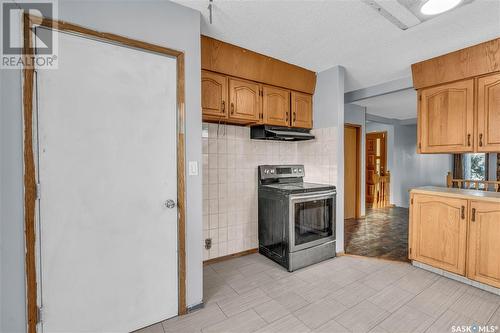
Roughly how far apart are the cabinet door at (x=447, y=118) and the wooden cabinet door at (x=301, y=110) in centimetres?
128

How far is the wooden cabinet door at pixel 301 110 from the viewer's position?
2.95 m

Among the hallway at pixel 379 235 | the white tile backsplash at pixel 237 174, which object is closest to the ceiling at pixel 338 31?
the white tile backsplash at pixel 237 174

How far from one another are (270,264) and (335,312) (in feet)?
3.24

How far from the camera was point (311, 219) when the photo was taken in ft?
8.70

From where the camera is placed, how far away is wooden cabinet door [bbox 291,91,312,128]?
295cm

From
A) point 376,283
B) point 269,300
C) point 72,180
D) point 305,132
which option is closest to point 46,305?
point 72,180

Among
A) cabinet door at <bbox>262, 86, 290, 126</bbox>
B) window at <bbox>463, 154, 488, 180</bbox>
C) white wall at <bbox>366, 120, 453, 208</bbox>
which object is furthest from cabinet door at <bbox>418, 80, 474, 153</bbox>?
window at <bbox>463, 154, 488, 180</bbox>

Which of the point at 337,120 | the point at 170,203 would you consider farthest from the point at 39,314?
the point at 337,120

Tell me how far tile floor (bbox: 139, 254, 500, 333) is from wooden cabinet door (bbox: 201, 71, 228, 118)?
1.75 metres

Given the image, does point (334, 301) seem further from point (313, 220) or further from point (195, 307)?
point (195, 307)

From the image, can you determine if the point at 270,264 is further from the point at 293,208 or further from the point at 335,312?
the point at 335,312

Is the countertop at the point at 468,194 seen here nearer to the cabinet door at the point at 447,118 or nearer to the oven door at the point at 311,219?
the cabinet door at the point at 447,118

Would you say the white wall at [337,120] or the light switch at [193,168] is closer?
the light switch at [193,168]

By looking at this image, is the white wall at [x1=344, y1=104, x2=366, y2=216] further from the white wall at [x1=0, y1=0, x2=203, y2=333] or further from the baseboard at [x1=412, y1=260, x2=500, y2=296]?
the white wall at [x1=0, y1=0, x2=203, y2=333]
